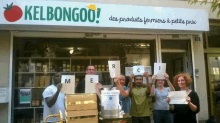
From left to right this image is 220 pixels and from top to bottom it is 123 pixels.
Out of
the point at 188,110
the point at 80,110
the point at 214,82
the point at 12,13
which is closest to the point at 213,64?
the point at 214,82

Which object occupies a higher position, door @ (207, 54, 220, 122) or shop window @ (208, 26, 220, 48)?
shop window @ (208, 26, 220, 48)

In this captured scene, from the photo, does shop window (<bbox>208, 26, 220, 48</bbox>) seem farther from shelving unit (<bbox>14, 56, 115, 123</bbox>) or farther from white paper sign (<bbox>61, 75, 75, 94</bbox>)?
white paper sign (<bbox>61, 75, 75, 94</bbox>)

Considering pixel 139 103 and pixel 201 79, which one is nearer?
pixel 139 103

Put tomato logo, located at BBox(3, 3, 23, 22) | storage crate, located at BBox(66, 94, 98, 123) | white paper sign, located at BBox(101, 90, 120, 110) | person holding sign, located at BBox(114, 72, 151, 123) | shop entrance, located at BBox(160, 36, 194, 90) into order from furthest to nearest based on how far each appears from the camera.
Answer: shop entrance, located at BBox(160, 36, 194, 90)
tomato logo, located at BBox(3, 3, 23, 22)
person holding sign, located at BBox(114, 72, 151, 123)
white paper sign, located at BBox(101, 90, 120, 110)
storage crate, located at BBox(66, 94, 98, 123)

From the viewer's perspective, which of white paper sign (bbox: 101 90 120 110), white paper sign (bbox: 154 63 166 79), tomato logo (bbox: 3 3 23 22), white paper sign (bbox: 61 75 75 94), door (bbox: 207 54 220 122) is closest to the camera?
white paper sign (bbox: 101 90 120 110)

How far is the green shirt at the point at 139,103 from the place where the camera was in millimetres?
3965

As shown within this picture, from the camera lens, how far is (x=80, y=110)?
3.07 m

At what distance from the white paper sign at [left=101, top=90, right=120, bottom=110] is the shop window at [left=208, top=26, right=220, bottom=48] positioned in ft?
16.9

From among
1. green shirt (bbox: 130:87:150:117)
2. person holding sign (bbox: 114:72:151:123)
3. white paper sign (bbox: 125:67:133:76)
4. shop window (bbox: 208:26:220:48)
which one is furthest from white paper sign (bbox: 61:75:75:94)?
shop window (bbox: 208:26:220:48)

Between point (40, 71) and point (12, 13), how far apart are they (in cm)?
198

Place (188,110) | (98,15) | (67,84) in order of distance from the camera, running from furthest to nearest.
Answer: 1. (98,15)
2. (188,110)
3. (67,84)

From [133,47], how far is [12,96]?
383cm

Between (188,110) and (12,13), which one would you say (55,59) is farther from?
(188,110)

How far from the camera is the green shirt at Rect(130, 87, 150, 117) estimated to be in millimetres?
3965
